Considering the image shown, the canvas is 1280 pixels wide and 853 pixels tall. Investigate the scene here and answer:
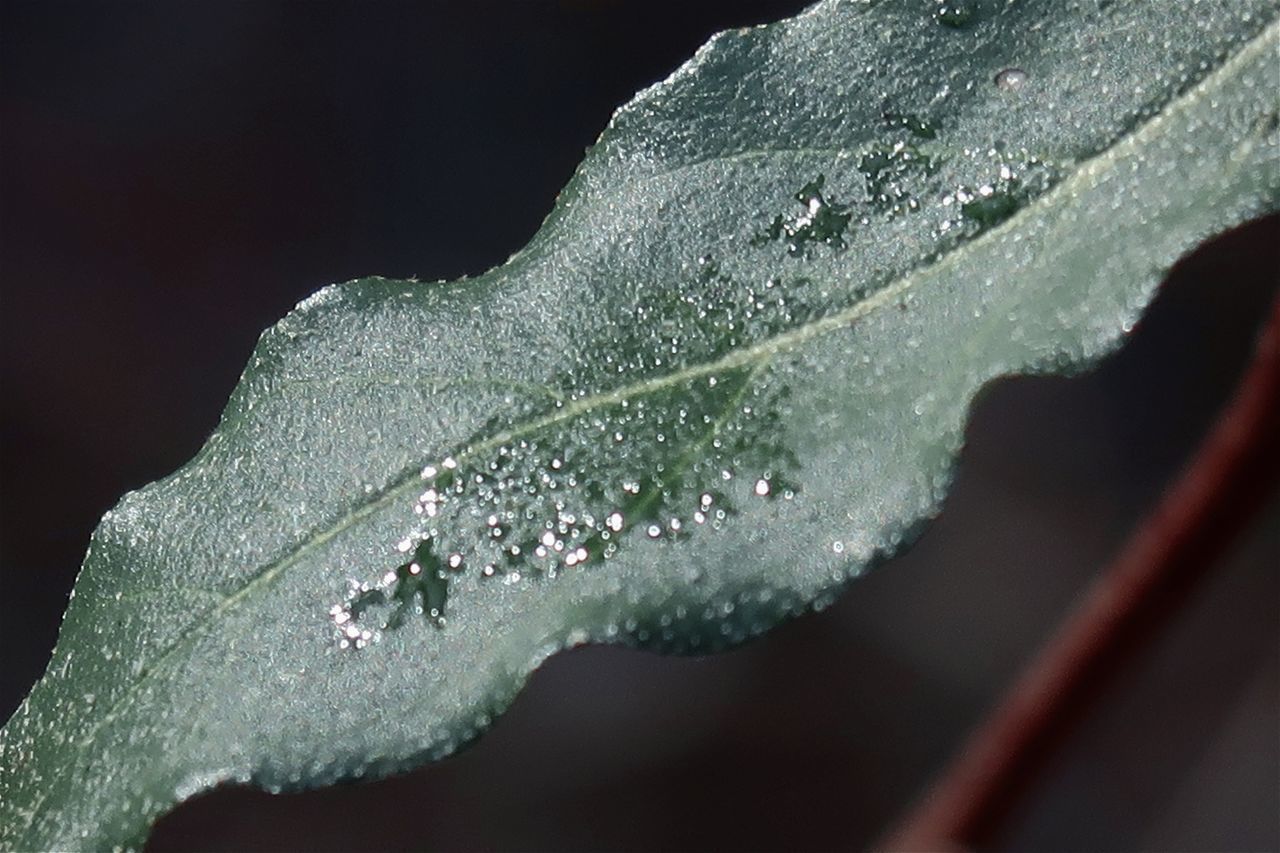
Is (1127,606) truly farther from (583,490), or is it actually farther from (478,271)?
(478,271)

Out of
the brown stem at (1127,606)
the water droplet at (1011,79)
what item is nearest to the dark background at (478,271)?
the brown stem at (1127,606)

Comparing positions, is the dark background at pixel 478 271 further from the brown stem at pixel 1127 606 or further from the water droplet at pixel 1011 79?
the water droplet at pixel 1011 79

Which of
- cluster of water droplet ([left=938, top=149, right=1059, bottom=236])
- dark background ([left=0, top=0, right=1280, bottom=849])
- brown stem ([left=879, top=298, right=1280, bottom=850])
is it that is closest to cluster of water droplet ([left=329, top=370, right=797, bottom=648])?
cluster of water droplet ([left=938, top=149, right=1059, bottom=236])

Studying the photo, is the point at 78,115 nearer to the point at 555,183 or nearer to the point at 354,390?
the point at 555,183

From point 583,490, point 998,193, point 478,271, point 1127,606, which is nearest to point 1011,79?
point 998,193

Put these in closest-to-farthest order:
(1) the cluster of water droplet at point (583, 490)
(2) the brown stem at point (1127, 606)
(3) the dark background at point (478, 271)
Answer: (1) the cluster of water droplet at point (583, 490)
(2) the brown stem at point (1127, 606)
(3) the dark background at point (478, 271)
